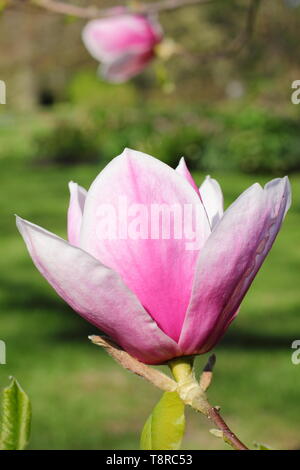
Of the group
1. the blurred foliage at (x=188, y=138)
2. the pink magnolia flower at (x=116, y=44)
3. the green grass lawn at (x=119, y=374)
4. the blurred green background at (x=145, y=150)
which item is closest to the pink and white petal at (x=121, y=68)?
the pink magnolia flower at (x=116, y=44)

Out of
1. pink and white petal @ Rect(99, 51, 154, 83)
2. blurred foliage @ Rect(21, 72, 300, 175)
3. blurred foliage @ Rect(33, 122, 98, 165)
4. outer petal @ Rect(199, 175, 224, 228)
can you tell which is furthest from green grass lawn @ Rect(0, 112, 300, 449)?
blurred foliage @ Rect(33, 122, 98, 165)

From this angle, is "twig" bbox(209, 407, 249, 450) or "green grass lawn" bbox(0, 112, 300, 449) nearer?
"twig" bbox(209, 407, 249, 450)

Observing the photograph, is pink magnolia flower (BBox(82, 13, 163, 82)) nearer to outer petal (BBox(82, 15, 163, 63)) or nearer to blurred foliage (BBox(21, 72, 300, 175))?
outer petal (BBox(82, 15, 163, 63))

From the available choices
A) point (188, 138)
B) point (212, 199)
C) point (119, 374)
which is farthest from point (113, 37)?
point (188, 138)

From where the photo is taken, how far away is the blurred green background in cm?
313

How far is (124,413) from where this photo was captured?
315 centimetres

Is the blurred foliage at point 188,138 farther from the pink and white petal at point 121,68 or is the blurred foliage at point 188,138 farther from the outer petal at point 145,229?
the outer petal at point 145,229

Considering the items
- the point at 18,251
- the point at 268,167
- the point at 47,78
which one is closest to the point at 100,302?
the point at 18,251

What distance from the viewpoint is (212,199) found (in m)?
0.53

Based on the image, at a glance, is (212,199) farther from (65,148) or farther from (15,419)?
(65,148)

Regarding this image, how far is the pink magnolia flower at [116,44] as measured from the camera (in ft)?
4.33

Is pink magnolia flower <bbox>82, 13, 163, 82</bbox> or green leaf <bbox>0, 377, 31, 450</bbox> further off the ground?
pink magnolia flower <bbox>82, 13, 163, 82</bbox>

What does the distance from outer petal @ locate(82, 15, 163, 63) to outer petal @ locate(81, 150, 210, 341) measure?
2.87 feet

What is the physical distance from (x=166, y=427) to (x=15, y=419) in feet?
0.29
